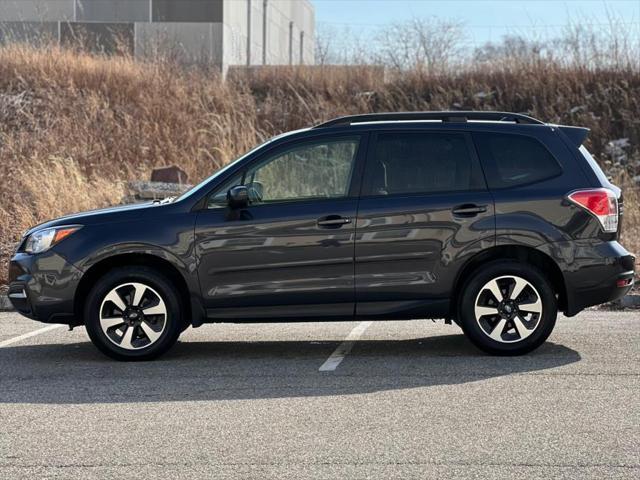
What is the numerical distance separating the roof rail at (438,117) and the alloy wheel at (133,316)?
76.2 inches

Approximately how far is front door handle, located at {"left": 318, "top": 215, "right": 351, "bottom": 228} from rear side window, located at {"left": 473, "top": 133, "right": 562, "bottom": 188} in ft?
3.90

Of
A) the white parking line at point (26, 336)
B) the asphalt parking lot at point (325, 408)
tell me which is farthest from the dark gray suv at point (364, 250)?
the white parking line at point (26, 336)

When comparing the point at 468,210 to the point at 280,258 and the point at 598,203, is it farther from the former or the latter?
the point at 280,258

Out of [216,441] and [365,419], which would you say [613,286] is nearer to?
[365,419]

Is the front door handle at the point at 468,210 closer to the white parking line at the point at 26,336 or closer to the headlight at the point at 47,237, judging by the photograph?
the headlight at the point at 47,237

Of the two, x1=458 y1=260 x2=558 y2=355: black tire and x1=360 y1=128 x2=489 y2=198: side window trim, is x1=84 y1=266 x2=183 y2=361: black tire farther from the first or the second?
x1=458 y1=260 x2=558 y2=355: black tire

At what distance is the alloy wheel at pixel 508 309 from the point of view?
28.0ft

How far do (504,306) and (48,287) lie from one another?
3580mm

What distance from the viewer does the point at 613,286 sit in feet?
28.1

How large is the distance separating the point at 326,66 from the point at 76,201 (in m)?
10.9

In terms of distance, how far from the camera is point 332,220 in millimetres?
8492

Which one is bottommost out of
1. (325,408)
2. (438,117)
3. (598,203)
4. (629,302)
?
(629,302)

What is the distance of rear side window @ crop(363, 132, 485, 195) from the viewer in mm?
8648

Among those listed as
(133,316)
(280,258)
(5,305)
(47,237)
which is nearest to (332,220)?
(280,258)
